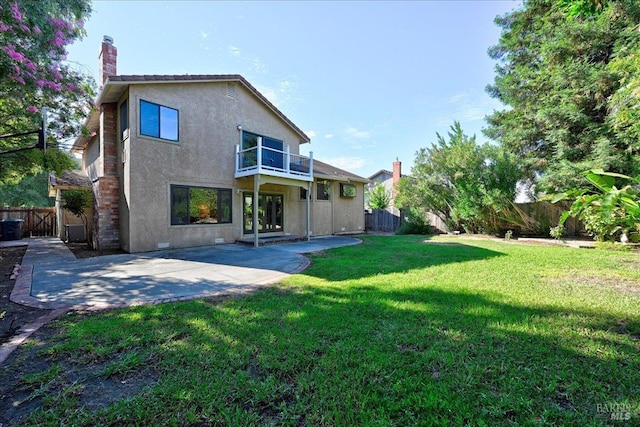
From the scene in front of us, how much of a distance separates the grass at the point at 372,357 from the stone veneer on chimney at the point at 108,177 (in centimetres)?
776

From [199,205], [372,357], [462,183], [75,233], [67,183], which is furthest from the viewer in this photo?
[75,233]

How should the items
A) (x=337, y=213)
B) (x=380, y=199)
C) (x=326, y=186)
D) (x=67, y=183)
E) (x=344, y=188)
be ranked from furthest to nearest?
(x=380, y=199), (x=344, y=188), (x=337, y=213), (x=326, y=186), (x=67, y=183)

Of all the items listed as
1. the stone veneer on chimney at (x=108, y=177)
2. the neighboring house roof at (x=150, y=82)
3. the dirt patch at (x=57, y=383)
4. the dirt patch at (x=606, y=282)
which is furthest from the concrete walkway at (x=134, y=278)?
the neighboring house roof at (x=150, y=82)

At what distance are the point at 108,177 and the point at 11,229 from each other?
27.4ft

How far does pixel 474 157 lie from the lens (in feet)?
42.3

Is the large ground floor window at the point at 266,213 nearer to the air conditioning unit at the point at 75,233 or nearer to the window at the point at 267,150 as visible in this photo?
Result: the window at the point at 267,150

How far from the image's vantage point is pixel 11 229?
1359 cm

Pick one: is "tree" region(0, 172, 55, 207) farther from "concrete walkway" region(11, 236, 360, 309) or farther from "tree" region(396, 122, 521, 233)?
"tree" region(396, 122, 521, 233)

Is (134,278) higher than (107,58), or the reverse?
(107,58)

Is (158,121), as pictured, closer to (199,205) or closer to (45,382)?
(199,205)

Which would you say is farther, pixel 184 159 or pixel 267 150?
pixel 267 150

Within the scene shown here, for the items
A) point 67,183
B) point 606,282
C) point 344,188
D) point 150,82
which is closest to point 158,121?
point 150,82

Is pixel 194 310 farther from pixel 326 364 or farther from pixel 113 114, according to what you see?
pixel 113 114

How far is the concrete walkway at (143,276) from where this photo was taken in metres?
4.73
